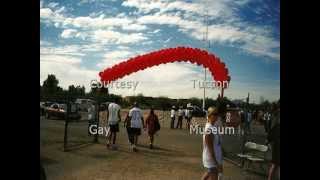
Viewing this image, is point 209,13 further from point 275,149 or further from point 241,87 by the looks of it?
point 275,149

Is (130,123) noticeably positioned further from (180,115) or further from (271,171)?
(271,171)

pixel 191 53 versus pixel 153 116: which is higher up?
pixel 191 53

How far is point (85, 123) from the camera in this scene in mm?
7047

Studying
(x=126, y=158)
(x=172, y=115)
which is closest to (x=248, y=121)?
(x=172, y=115)

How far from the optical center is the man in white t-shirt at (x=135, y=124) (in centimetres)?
700

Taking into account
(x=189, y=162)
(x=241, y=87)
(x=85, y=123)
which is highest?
(x=241, y=87)

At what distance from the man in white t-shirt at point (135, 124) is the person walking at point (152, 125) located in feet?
0.26

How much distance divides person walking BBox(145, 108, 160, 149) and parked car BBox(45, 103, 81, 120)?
81 centimetres

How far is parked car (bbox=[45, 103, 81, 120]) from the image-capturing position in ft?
23.1

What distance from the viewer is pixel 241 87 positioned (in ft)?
23.0

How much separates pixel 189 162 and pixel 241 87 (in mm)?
1048

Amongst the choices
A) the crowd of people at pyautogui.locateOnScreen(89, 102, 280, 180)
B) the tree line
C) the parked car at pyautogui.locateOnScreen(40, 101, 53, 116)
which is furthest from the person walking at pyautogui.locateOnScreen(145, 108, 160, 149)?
the parked car at pyautogui.locateOnScreen(40, 101, 53, 116)

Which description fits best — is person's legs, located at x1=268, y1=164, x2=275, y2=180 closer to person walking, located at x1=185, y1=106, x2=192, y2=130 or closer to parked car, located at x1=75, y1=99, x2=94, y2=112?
person walking, located at x1=185, y1=106, x2=192, y2=130
